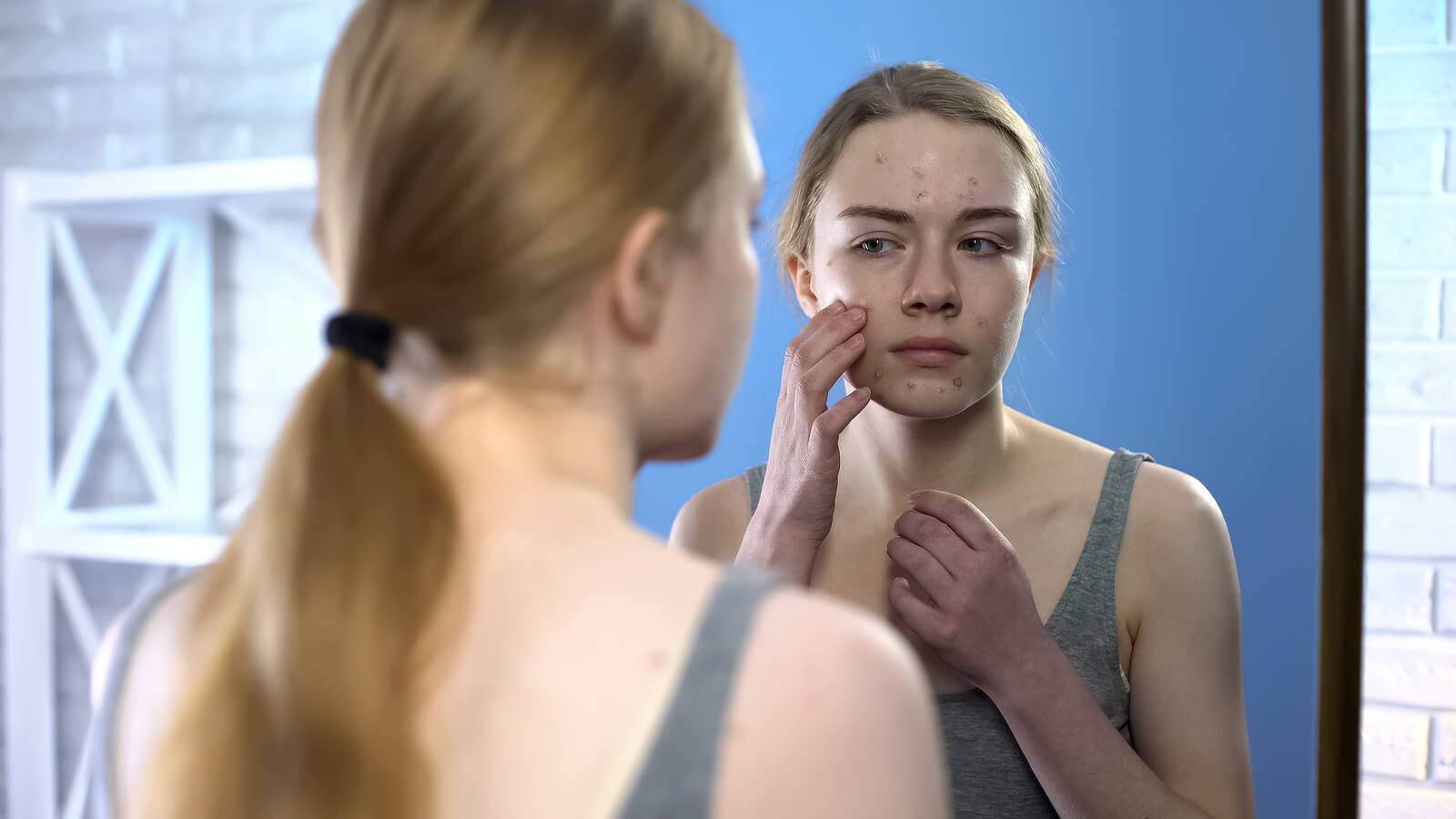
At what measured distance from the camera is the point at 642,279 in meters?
0.43

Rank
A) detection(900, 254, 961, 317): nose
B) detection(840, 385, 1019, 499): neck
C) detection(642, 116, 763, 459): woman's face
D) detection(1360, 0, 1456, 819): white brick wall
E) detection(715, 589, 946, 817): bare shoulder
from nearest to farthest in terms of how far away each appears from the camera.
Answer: detection(715, 589, 946, 817): bare shoulder → detection(642, 116, 763, 459): woman's face → detection(1360, 0, 1456, 819): white brick wall → detection(900, 254, 961, 317): nose → detection(840, 385, 1019, 499): neck

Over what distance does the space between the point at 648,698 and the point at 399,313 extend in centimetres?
17

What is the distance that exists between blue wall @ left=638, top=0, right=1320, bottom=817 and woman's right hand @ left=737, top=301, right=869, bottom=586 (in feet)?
0.58

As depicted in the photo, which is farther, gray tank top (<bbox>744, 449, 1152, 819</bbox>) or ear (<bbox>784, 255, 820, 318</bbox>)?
ear (<bbox>784, 255, 820, 318</bbox>)

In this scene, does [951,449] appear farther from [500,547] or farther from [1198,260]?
[500,547]

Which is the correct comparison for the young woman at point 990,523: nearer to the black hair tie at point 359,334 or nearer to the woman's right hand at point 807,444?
the woman's right hand at point 807,444

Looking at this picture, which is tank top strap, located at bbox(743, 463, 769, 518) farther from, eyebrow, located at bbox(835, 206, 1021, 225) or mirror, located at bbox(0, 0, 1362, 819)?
eyebrow, located at bbox(835, 206, 1021, 225)

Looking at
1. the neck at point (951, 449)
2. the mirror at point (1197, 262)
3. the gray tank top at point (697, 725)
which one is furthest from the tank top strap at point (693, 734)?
the neck at point (951, 449)

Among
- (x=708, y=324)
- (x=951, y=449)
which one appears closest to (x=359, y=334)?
(x=708, y=324)

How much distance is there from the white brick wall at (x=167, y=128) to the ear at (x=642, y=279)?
4.20ft

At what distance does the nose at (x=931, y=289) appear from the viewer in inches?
30.9

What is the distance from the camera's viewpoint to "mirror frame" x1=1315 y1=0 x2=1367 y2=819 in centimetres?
69

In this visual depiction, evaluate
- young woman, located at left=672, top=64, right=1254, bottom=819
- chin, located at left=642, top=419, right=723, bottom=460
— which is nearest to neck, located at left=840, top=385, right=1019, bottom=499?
young woman, located at left=672, top=64, right=1254, bottom=819

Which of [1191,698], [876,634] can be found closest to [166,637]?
[876,634]
